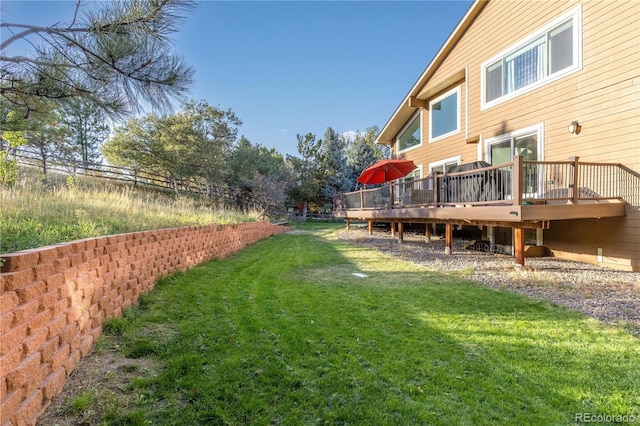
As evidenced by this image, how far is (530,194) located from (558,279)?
2683 mm

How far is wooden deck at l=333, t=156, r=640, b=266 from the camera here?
598cm

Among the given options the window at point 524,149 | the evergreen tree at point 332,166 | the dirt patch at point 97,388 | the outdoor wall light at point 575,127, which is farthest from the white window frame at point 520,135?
the evergreen tree at point 332,166

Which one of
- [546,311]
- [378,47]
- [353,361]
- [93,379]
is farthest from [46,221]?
[378,47]

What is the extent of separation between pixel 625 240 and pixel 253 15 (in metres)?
9.23

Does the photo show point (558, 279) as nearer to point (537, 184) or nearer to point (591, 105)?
point (537, 184)

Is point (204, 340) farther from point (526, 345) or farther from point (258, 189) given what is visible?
point (258, 189)

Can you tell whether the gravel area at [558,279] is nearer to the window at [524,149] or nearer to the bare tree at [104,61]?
the window at [524,149]

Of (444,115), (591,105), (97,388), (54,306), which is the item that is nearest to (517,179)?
(591,105)

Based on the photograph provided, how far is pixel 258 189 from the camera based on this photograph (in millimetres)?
22250

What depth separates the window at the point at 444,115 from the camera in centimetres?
1170

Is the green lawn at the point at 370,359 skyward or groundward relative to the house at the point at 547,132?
groundward

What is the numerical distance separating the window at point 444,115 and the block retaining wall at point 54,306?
36.4 feet

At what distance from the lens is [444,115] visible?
12391 mm

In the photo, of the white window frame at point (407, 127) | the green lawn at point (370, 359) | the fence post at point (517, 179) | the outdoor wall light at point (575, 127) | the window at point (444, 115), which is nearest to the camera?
the green lawn at point (370, 359)
